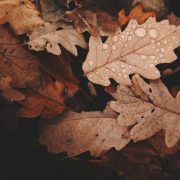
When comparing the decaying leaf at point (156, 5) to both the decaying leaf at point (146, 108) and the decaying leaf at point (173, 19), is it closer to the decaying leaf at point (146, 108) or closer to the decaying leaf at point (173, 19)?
the decaying leaf at point (173, 19)

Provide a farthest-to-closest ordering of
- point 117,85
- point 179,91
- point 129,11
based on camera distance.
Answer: point 129,11 → point 117,85 → point 179,91

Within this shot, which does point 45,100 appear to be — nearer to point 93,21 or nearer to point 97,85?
point 97,85

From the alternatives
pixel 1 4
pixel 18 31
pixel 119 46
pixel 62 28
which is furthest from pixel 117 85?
pixel 1 4

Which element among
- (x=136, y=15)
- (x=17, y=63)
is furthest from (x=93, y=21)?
(x=17, y=63)

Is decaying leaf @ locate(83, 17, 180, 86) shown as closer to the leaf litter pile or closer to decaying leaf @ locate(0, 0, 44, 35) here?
the leaf litter pile

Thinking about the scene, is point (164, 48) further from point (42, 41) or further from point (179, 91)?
point (42, 41)

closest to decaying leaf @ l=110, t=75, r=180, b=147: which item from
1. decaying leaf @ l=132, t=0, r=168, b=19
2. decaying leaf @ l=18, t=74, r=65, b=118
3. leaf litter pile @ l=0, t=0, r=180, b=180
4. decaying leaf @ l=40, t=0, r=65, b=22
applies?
leaf litter pile @ l=0, t=0, r=180, b=180
